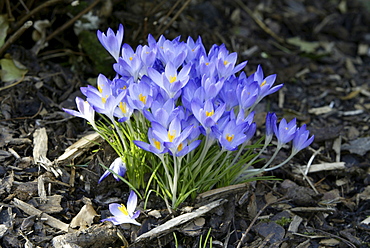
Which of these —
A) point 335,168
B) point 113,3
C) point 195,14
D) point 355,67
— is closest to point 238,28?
point 195,14

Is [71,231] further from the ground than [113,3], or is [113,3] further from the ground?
[113,3]

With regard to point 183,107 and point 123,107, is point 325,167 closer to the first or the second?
point 183,107

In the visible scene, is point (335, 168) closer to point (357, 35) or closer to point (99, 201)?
point (99, 201)

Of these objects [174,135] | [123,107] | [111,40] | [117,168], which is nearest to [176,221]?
A: [117,168]

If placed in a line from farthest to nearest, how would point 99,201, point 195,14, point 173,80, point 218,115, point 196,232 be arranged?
point 195,14 < point 99,201 < point 196,232 < point 173,80 < point 218,115

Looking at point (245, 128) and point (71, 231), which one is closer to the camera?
point (245, 128)

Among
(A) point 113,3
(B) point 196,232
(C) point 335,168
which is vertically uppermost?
(A) point 113,3

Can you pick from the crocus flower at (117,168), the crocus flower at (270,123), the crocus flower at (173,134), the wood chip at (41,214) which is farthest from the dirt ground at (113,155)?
the crocus flower at (173,134)
